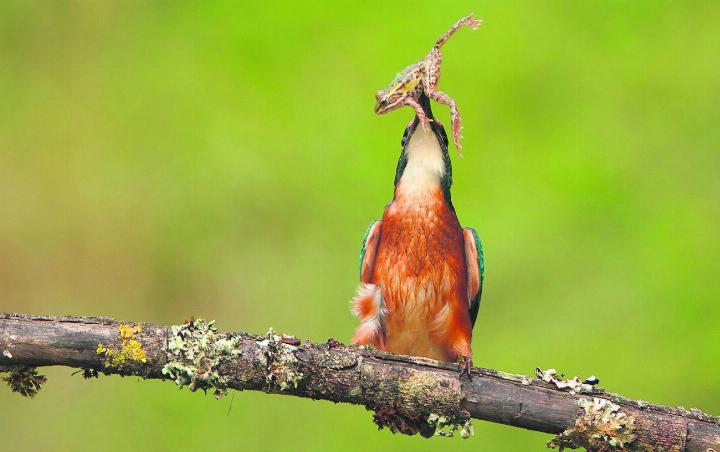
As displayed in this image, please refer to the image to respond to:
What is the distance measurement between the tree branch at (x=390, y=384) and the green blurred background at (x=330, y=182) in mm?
2776

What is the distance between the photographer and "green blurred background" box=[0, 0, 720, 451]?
665 cm

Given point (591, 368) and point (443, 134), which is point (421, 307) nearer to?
point (443, 134)

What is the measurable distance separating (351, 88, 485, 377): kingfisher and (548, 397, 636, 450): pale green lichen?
1499mm

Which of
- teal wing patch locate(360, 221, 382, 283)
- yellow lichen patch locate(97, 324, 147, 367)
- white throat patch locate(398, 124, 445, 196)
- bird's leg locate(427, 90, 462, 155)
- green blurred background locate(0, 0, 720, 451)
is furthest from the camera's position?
green blurred background locate(0, 0, 720, 451)

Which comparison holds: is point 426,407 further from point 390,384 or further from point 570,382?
point 570,382

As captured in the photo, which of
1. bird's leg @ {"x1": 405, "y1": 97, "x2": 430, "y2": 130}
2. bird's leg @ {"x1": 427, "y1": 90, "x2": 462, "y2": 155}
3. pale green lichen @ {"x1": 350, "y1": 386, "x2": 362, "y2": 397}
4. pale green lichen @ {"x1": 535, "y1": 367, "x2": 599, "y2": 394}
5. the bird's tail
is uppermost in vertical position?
bird's leg @ {"x1": 405, "y1": 97, "x2": 430, "y2": 130}

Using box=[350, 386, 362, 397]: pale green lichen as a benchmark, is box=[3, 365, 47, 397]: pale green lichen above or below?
below

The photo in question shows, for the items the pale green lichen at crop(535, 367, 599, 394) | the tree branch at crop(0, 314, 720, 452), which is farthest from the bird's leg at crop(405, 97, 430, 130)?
the pale green lichen at crop(535, 367, 599, 394)

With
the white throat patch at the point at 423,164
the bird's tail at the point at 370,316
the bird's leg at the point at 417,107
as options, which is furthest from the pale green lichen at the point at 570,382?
the white throat patch at the point at 423,164

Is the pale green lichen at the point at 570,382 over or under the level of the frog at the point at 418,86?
under

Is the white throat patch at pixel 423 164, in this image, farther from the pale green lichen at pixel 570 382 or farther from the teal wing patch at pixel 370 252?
the pale green lichen at pixel 570 382

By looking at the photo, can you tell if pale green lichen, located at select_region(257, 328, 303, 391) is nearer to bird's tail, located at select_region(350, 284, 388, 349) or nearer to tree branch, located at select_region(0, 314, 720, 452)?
tree branch, located at select_region(0, 314, 720, 452)

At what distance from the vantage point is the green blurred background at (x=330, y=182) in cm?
665

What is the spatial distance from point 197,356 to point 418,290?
185 centimetres
